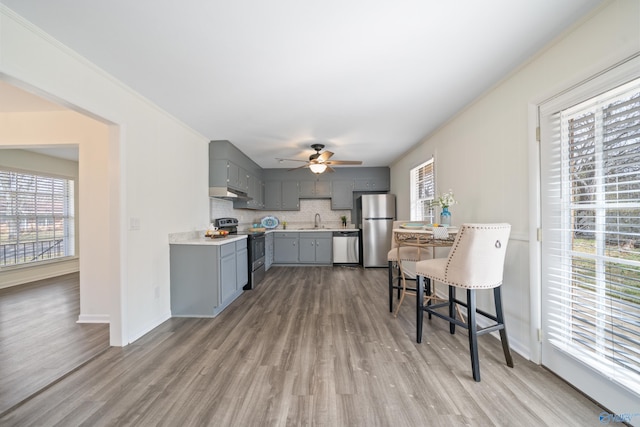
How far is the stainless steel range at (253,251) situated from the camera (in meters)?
3.91

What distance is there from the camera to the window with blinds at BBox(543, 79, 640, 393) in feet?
4.25

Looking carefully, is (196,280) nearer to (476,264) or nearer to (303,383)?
(303,383)

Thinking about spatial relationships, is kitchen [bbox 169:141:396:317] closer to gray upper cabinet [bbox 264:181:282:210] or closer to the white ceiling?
gray upper cabinet [bbox 264:181:282:210]

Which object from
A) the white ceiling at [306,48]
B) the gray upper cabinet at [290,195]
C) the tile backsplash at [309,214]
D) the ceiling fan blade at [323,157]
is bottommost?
the tile backsplash at [309,214]

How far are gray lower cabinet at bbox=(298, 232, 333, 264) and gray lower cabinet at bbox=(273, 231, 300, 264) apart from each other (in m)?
0.14

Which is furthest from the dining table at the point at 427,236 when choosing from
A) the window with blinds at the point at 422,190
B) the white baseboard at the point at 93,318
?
the white baseboard at the point at 93,318

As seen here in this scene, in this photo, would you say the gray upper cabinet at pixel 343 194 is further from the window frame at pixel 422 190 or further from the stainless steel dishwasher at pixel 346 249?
the window frame at pixel 422 190

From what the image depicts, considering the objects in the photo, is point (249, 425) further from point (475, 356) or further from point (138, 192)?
point (138, 192)

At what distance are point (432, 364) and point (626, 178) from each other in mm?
1683

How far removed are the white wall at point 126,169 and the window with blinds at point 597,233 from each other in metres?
Answer: 3.52

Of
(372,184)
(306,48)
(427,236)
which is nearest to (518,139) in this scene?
(427,236)

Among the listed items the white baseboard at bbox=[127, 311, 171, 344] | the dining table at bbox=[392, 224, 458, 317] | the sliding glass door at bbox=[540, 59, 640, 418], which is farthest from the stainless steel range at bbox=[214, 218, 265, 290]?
the sliding glass door at bbox=[540, 59, 640, 418]

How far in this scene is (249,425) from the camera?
53.1 inches

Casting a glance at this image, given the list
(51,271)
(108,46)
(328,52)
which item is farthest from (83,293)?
(328,52)
